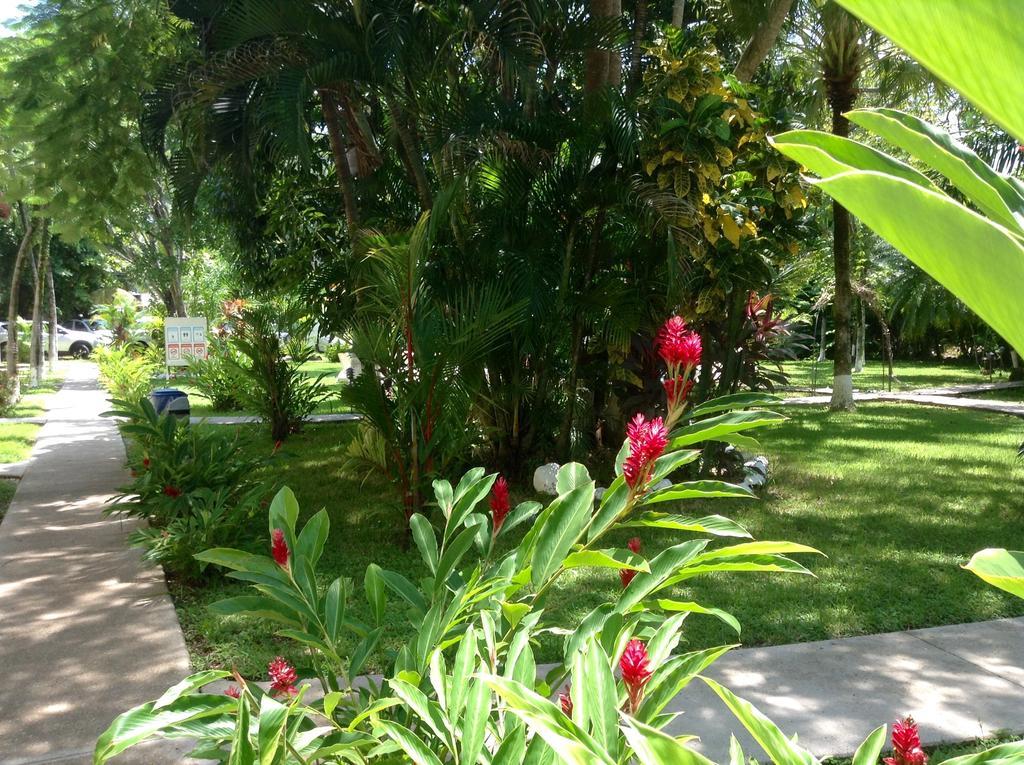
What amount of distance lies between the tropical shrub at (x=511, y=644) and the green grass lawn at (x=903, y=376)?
17950mm

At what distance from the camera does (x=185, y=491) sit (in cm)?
685

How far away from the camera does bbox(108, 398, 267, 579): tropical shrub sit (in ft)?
19.6

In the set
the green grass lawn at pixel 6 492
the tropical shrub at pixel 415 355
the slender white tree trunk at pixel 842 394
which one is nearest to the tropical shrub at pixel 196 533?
the tropical shrub at pixel 415 355

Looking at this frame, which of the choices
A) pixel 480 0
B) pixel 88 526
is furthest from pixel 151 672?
pixel 480 0

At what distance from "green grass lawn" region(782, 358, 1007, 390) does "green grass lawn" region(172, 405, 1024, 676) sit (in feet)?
29.7

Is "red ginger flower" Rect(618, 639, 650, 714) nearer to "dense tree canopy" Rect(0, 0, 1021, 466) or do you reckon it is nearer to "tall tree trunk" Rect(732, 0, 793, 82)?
"dense tree canopy" Rect(0, 0, 1021, 466)

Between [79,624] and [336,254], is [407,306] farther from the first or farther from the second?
[336,254]

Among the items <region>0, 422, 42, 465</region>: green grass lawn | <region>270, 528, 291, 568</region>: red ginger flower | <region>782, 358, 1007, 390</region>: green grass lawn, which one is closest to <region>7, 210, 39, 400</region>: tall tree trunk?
<region>0, 422, 42, 465</region>: green grass lawn

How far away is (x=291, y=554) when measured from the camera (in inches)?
90.8

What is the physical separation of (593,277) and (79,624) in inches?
187

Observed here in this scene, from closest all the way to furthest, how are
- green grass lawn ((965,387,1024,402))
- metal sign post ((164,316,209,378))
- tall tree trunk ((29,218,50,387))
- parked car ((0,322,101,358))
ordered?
metal sign post ((164,316,209,378)) → green grass lawn ((965,387,1024,402)) → tall tree trunk ((29,218,50,387)) → parked car ((0,322,101,358))

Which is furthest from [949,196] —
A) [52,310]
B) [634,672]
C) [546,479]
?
[52,310]

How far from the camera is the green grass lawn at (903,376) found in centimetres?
2134

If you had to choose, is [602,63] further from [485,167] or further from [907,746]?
[907,746]
